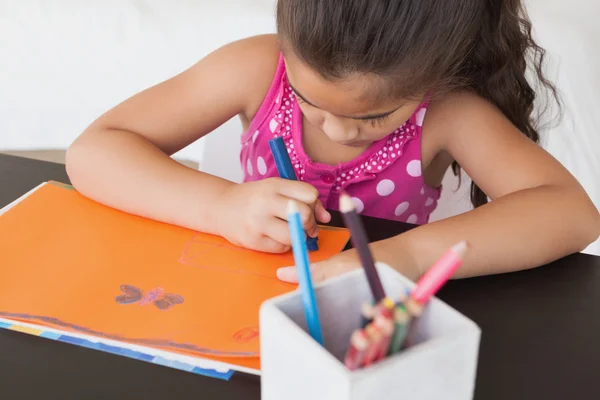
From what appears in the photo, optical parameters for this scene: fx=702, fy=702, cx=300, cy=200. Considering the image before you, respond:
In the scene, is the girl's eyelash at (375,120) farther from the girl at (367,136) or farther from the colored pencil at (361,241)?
the colored pencil at (361,241)

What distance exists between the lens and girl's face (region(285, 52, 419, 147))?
2.05ft

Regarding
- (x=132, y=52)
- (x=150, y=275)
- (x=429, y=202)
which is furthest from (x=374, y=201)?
(x=132, y=52)

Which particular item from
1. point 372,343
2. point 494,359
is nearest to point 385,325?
point 372,343

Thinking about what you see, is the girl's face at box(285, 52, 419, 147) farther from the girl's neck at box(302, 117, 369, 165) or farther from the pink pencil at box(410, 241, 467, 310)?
the pink pencil at box(410, 241, 467, 310)

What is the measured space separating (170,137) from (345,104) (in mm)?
276

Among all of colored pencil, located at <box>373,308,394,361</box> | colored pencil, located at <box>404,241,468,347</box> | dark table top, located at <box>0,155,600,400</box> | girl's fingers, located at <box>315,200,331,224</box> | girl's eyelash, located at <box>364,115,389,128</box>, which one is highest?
girl's eyelash, located at <box>364,115,389,128</box>

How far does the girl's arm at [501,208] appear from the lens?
597 millimetres

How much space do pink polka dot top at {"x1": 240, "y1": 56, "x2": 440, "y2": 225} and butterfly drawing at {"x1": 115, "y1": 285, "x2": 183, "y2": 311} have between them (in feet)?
1.17

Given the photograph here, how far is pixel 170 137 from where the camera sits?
0.83 metres

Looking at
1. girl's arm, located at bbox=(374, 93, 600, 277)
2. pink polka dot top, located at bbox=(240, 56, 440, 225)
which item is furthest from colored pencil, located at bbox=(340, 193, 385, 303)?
pink polka dot top, located at bbox=(240, 56, 440, 225)

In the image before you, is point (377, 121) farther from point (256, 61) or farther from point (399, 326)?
point (399, 326)

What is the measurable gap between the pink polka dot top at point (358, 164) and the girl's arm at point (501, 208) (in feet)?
0.15

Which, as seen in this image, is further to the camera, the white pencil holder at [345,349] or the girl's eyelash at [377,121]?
the girl's eyelash at [377,121]

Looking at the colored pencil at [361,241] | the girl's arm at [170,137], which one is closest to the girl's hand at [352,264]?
the girl's arm at [170,137]
